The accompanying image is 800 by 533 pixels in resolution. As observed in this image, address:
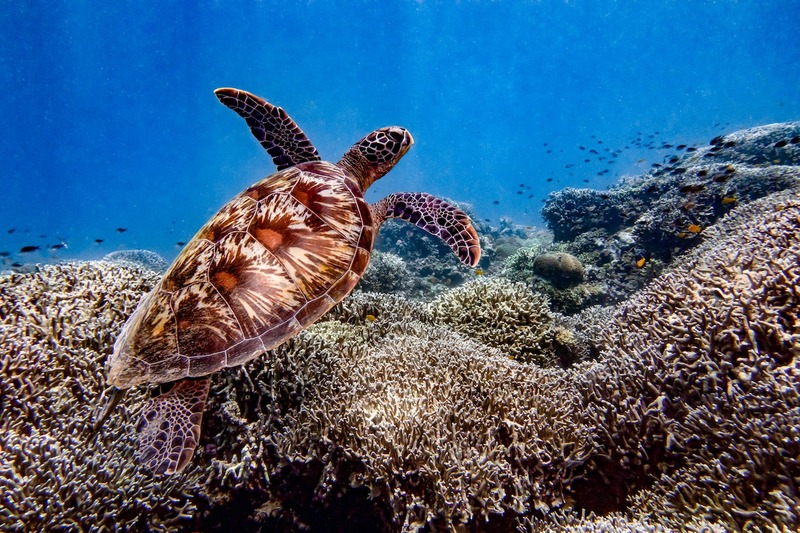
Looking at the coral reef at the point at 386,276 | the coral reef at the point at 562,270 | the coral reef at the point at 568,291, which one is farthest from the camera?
→ the coral reef at the point at 386,276

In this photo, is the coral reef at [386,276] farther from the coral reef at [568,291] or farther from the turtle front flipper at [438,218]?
the turtle front flipper at [438,218]

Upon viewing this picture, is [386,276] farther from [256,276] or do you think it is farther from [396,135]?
[256,276]

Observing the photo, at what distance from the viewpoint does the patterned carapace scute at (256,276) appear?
2.44m

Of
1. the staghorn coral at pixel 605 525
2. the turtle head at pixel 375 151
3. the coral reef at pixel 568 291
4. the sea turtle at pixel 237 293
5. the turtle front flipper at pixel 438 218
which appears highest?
the turtle head at pixel 375 151

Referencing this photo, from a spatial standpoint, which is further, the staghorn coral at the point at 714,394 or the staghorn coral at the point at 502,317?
the staghorn coral at the point at 502,317

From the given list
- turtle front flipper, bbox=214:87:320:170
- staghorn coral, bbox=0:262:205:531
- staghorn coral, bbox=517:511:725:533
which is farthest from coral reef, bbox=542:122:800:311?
staghorn coral, bbox=0:262:205:531

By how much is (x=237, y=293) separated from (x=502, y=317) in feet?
11.7

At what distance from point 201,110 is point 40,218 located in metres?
54.4

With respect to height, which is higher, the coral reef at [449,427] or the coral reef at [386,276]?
the coral reef at [386,276]

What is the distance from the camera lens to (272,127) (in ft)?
14.0

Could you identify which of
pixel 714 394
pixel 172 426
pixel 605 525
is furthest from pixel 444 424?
pixel 172 426

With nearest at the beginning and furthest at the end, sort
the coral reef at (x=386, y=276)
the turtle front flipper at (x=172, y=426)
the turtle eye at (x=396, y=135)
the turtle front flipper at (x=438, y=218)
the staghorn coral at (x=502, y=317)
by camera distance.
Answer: the turtle front flipper at (x=172, y=426) < the turtle front flipper at (x=438, y=218) < the turtle eye at (x=396, y=135) < the staghorn coral at (x=502, y=317) < the coral reef at (x=386, y=276)

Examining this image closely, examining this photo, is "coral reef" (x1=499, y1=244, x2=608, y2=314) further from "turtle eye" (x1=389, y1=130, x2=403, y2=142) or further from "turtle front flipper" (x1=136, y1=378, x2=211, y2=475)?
"turtle front flipper" (x1=136, y1=378, x2=211, y2=475)

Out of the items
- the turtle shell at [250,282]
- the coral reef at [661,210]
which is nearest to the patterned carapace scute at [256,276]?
the turtle shell at [250,282]
